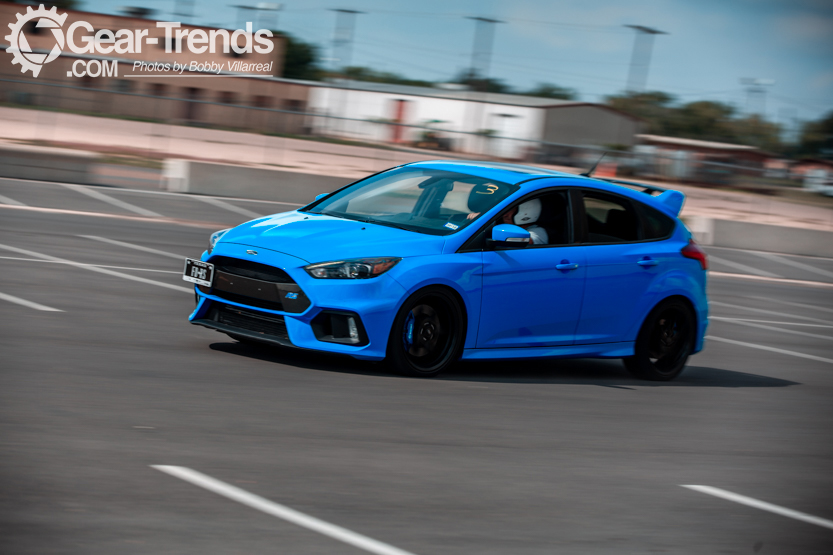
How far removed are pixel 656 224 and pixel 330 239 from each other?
10.0 feet

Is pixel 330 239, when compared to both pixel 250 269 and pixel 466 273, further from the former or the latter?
pixel 466 273

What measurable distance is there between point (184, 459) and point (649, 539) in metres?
2.10

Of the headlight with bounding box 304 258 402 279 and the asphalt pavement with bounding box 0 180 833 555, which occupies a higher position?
the headlight with bounding box 304 258 402 279

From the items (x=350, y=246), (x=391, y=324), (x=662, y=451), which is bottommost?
(x=662, y=451)

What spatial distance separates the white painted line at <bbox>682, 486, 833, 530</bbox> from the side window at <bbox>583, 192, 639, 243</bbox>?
121 inches

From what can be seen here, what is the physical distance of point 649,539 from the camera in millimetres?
4512

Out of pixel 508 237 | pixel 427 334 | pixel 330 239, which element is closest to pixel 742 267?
pixel 508 237

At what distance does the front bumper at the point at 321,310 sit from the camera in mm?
6906

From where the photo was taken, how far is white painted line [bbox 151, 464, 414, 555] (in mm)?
4043

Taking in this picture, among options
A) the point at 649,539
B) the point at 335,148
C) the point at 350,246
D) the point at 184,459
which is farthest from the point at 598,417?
the point at 335,148

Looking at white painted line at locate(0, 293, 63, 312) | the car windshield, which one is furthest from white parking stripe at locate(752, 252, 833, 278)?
white painted line at locate(0, 293, 63, 312)

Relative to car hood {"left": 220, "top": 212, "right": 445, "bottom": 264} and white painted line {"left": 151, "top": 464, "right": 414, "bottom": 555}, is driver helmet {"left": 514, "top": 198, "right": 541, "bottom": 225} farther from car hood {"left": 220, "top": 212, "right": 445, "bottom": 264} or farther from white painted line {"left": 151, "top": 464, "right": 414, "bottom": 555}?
white painted line {"left": 151, "top": 464, "right": 414, "bottom": 555}

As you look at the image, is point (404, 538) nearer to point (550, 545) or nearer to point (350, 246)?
point (550, 545)

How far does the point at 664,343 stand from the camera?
885 centimetres
